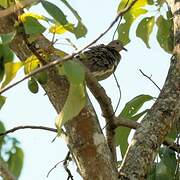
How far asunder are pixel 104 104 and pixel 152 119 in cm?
21

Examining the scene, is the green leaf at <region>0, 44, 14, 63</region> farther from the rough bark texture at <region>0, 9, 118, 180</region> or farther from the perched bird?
the perched bird

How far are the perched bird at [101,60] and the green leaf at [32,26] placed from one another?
157 centimetres

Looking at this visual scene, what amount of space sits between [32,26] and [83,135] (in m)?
0.63

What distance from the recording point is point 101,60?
4.11 meters

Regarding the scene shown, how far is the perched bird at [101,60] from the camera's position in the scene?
388 centimetres

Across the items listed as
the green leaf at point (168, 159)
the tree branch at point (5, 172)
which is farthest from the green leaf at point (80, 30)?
the green leaf at point (168, 159)

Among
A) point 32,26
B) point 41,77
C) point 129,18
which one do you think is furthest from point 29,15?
point 129,18

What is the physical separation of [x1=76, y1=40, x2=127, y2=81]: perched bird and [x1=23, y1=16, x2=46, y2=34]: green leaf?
157 cm

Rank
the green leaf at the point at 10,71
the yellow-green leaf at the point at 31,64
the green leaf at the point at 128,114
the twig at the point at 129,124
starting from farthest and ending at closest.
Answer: the green leaf at the point at 128,114 → the twig at the point at 129,124 → the yellow-green leaf at the point at 31,64 → the green leaf at the point at 10,71

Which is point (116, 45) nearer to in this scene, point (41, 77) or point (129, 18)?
point (129, 18)

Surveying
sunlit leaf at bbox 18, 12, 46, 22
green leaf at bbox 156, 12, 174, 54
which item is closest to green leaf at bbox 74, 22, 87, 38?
sunlit leaf at bbox 18, 12, 46, 22

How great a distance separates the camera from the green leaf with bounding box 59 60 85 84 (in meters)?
1.98

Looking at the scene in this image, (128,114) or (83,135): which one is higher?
(83,135)

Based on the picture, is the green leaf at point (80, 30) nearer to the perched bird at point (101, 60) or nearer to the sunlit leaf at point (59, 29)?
the sunlit leaf at point (59, 29)
